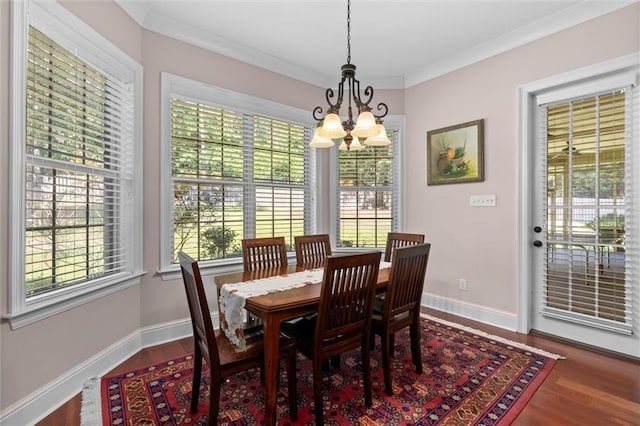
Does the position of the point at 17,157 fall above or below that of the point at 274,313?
above

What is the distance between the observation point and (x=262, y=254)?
271 centimetres

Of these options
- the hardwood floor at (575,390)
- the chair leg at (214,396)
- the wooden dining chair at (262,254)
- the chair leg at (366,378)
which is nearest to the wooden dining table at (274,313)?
the chair leg at (214,396)

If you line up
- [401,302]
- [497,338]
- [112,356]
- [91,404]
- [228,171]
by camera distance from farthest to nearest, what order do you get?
1. [228,171]
2. [497,338]
3. [112,356]
4. [401,302]
5. [91,404]

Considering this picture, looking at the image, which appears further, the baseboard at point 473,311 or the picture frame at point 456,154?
the picture frame at point 456,154

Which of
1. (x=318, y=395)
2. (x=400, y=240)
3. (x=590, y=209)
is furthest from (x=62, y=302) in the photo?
(x=590, y=209)

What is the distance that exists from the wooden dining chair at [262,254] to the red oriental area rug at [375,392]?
2.64 feet

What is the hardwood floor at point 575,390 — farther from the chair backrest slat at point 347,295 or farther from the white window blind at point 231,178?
the chair backrest slat at point 347,295

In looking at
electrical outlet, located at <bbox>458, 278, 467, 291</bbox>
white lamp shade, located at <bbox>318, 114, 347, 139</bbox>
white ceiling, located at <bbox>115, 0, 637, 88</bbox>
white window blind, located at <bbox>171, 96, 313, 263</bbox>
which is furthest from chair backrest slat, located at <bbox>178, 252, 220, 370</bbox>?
electrical outlet, located at <bbox>458, 278, 467, 291</bbox>

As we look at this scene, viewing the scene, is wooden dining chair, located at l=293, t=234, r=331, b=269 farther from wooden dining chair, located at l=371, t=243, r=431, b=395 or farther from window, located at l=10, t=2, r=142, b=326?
window, located at l=10, t=2, r=142, b=326

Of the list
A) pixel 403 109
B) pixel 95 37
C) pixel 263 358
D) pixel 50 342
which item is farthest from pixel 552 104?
pixel 50 342

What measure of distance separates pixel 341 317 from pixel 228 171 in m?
2.04

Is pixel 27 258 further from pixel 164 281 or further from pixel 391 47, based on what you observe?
pixel 391 47

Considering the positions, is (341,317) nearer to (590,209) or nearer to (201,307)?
(201,307)

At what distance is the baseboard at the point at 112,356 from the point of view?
5.70 ft
